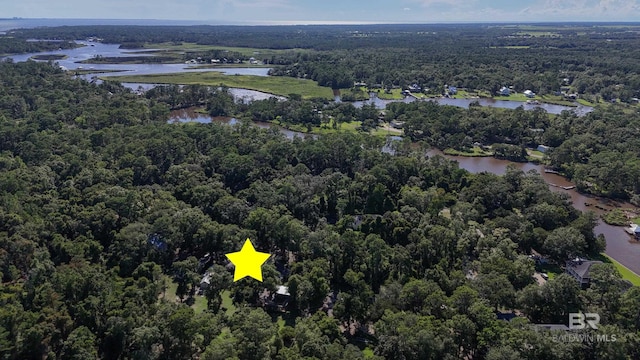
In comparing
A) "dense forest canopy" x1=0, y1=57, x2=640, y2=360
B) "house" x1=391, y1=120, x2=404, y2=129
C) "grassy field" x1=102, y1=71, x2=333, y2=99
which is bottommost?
"dense forest canopy" x1=0, y1=57, x2=640, y2=360

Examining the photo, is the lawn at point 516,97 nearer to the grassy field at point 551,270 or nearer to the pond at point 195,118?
the pond at point 195,118

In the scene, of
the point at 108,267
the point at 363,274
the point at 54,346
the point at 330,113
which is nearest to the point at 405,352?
the point at 363,274

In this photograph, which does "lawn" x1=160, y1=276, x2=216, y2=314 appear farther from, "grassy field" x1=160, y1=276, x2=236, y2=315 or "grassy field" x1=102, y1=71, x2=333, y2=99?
"grassy field" x1=102, y1=71, x2=333, y2=99

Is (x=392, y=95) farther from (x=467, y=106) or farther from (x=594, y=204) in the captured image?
(x=594, y=204)

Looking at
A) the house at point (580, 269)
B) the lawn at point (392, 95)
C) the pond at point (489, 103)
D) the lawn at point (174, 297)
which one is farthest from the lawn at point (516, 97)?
the lawn at point (174, 297)

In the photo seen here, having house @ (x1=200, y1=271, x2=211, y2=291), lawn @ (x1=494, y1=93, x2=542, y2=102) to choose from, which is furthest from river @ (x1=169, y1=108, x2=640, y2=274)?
lawn @ (x1=494, y1=93, x2=542, y2=102)

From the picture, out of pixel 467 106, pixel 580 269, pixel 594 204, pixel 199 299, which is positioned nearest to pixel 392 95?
pixel 467 106
